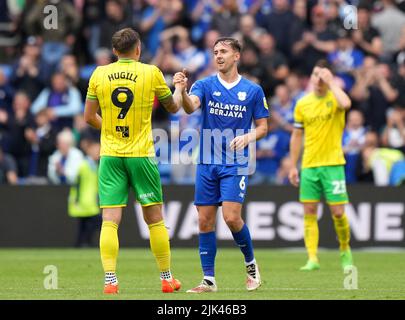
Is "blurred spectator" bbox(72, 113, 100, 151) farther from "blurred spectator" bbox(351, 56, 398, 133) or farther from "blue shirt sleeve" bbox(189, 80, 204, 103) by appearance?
"blue shirt sleeve" bbox(189, 80, 204, 103)

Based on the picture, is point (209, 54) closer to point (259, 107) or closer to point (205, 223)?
point (259, 107)

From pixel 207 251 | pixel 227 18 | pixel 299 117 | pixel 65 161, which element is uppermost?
pixel 227 18

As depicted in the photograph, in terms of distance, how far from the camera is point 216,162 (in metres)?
12.3

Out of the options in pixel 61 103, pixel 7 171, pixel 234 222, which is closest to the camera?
pixel 234 222

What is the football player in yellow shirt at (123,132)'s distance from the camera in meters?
11.4

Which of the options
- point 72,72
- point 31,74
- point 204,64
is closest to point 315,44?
point 204,64

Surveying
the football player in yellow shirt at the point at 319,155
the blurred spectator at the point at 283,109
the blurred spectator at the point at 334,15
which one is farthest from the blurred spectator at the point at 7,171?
the football player in yellow shirt at the point at 319,155

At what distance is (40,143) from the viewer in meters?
22.3

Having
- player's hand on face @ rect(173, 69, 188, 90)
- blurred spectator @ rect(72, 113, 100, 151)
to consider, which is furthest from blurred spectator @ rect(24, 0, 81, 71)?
player's hand on face @ rect(173, 69, 188, 90)

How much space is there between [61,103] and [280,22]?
4860 millimetres

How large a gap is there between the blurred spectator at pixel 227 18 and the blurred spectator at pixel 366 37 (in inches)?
96.2

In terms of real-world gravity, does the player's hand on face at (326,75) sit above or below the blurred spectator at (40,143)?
above

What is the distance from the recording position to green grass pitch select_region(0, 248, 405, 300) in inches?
457

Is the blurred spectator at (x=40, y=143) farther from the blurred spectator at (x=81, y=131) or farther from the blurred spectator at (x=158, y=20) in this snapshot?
the blurred spectator at (x=158, y=20)
